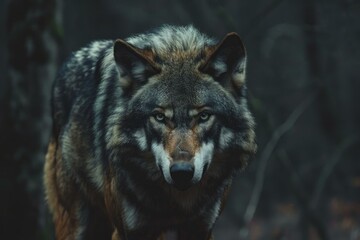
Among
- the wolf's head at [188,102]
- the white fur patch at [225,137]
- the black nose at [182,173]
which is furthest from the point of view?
the white fur patch at [225,137]

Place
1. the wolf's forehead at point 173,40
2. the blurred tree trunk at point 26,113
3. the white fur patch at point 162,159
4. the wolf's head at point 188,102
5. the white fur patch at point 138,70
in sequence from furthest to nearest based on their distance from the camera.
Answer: the blurred tree trunk at point 26,113
the wolf's forehead at point 173,40
the white fur patch at point 138,70
the wolf's head at point 188,102
the white fur patch at point 162,159

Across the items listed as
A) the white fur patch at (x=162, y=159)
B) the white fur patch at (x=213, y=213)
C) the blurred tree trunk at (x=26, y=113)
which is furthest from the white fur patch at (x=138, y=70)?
the blurred tree trunk at (x=26, y=113)

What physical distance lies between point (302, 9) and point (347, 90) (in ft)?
25.3

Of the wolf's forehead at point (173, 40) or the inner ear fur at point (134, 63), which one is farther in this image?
the wolf's forehead at point (173, 40)

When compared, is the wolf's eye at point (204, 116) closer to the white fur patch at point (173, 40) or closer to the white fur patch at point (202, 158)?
the white fur patch at point (202, 158)

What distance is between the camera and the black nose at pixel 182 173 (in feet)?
14.8

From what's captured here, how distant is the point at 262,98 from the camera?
1578 cm

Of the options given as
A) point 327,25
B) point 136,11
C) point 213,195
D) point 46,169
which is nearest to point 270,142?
point 327,25

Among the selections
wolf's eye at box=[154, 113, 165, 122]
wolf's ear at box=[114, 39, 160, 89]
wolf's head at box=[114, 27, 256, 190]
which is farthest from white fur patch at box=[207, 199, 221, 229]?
wolf's ear at box=[114, 39, 160, 89]

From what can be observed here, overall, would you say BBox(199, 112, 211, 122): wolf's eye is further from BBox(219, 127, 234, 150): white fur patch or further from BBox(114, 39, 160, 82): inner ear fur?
BBox(114, 39, 160, 82): inner ear fur

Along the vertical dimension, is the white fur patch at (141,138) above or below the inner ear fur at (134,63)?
below

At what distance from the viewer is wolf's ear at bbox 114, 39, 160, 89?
5.12 meters

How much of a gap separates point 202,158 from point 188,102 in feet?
1.36

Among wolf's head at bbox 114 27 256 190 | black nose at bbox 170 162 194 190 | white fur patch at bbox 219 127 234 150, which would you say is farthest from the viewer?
white fur patch at bbox 219 127 234 150
